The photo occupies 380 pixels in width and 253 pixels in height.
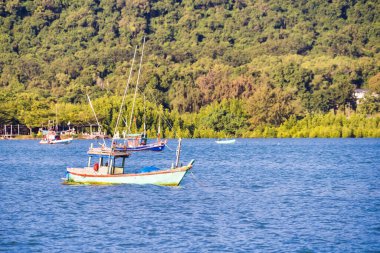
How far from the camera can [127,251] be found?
89.3 feet

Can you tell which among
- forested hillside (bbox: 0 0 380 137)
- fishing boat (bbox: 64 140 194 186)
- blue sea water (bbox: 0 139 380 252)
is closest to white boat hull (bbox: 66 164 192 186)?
fishing boat (bbox: 64 140 194 186)

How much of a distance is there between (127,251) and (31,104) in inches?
4478

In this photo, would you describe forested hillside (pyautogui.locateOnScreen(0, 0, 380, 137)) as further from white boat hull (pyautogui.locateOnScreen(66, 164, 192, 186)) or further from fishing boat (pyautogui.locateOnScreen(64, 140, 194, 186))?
white boat hull (pyautogui.locateOnScreen(66, 164, 192, 186))

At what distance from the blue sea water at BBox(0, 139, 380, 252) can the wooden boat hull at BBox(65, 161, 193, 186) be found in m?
0.41

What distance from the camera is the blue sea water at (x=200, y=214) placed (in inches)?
1121

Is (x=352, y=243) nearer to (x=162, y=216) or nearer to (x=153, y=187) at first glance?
(x=162, y=216)

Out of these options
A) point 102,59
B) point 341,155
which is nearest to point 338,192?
point 341,155

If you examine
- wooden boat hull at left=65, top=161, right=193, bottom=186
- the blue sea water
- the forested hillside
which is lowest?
the blue sea water

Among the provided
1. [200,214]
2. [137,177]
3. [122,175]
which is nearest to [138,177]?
[137,177]

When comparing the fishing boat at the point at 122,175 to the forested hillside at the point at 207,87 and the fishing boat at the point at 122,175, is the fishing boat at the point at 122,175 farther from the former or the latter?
the forested hillside at the point at 207,87

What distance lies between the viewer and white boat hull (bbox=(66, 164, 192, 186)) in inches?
1652

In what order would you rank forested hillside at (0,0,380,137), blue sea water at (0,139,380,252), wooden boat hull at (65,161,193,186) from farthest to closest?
1. forested hillside at (0,0,380,137)
2. wooden boat hull at (65,161,193,186)
3. blue sea water at (0,139,380,252)

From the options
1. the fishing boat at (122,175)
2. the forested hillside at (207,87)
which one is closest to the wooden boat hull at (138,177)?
the fishing boat at (122,175)

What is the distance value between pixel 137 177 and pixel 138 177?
5 cm
